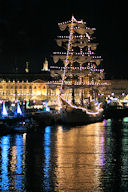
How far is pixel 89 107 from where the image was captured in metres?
75.9

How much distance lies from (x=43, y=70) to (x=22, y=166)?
440 feet

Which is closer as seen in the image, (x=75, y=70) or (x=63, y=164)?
(x=63, y=164)

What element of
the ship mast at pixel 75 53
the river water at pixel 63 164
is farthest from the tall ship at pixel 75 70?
the river water at pixel 63 164

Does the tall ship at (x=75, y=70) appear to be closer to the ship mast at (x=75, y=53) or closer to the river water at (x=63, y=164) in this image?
the ship mast at (x=75, y=53)

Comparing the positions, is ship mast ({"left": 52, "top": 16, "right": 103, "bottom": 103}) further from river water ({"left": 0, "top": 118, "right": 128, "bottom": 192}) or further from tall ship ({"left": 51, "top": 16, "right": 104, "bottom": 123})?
river water ({"left": 0, "top": 118, "right": 128, "bottom": 192})

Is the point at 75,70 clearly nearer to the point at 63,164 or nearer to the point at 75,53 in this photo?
the point at 75,53

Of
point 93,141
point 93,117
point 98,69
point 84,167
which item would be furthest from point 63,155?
point 98,69

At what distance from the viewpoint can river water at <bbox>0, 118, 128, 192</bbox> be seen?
2312 centimetres

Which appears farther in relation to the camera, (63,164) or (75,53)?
(75,53)

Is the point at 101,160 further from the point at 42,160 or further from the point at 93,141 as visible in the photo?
the point at 93,141

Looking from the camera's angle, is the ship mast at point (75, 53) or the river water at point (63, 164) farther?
the ship mast at point (75, 53)

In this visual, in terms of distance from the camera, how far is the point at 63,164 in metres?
28.4

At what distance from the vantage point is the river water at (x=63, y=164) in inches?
910

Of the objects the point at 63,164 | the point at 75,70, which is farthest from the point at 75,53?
the point at 63,164
